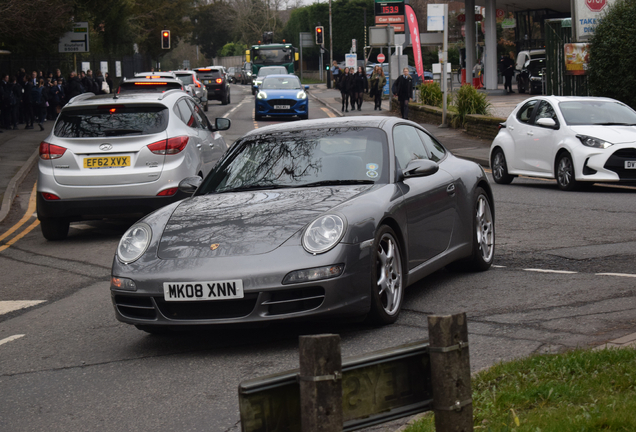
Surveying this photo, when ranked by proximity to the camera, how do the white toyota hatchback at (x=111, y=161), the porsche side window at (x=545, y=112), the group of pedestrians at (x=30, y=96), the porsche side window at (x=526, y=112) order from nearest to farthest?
1. the white toyota hatchback at (x=111, y=161)
2. the porsche side window at (x=545, y=112)
3. the porsche side window at (x=526, y=112)
4. the group of pedestrians at (x=30, y=96)

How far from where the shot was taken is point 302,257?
5.50 meters

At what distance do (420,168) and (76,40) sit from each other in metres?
28.1

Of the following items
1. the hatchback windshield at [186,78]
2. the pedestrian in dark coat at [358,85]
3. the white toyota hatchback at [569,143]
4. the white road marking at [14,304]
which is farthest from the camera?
the hatchback windshield at [186,78]

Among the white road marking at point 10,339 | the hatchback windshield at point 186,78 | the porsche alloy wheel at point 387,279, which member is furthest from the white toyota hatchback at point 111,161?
the hatchback windshield at point 186,78

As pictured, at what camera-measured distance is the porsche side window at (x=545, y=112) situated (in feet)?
49.9

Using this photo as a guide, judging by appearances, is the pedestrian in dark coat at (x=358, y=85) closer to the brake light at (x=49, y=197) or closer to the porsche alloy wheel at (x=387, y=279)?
the brake light at (x=49, y=197)

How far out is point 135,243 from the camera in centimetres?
600

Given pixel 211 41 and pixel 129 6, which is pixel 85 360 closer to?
pixel 129 6

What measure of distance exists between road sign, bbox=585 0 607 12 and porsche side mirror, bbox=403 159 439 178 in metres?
18.0

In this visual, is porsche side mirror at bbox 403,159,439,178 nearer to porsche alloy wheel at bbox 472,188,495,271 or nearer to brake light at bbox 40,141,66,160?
porsche alloy wheel at bbox 472,188,495,271

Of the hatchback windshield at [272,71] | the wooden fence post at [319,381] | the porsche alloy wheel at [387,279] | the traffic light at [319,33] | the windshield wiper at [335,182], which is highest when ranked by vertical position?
the traffic light at [319,33]

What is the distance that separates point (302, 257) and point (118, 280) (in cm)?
127

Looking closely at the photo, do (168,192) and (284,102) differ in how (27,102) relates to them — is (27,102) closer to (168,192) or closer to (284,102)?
(284,102)

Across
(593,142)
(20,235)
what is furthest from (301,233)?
(593,142)
